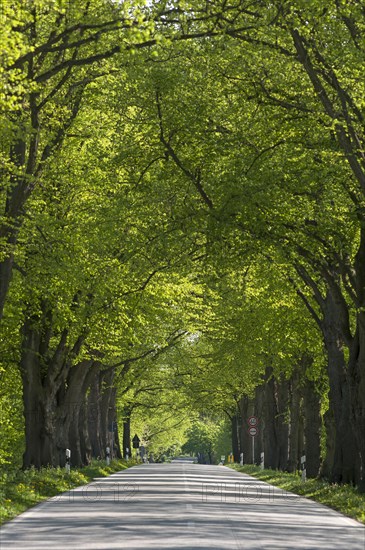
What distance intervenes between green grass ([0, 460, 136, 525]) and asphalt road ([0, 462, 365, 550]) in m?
0.40

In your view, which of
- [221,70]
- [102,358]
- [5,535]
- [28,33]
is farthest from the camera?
[102,358]

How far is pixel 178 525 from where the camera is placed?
18.1 m

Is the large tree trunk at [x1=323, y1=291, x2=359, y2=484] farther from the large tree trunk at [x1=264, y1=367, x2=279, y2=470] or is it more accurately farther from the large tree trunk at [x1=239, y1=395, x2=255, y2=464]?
the large tree trunk at [x1=239, y1=395, x2=255, y2=464]

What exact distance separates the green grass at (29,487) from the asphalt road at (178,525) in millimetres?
398

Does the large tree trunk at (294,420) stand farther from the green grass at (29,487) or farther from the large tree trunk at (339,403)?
the large tree trunk at (339,403)

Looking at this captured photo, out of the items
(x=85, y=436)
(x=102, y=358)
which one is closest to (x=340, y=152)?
(x=102, y=358)

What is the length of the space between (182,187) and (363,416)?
7313 mm

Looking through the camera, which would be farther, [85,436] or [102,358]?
[85,436]

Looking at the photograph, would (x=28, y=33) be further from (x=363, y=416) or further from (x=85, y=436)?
(x=85, y=436)

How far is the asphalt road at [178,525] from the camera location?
15234mm

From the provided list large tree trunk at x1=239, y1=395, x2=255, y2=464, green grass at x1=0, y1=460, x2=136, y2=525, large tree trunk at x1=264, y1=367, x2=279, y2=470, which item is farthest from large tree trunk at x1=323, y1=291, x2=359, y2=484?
large tree trunk at x1=239, y1=395, x2=255, y2=464

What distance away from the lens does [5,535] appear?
16.5 m

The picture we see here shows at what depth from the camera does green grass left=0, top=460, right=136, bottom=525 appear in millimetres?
22109

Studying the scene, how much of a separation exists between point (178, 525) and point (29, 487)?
10.3m
